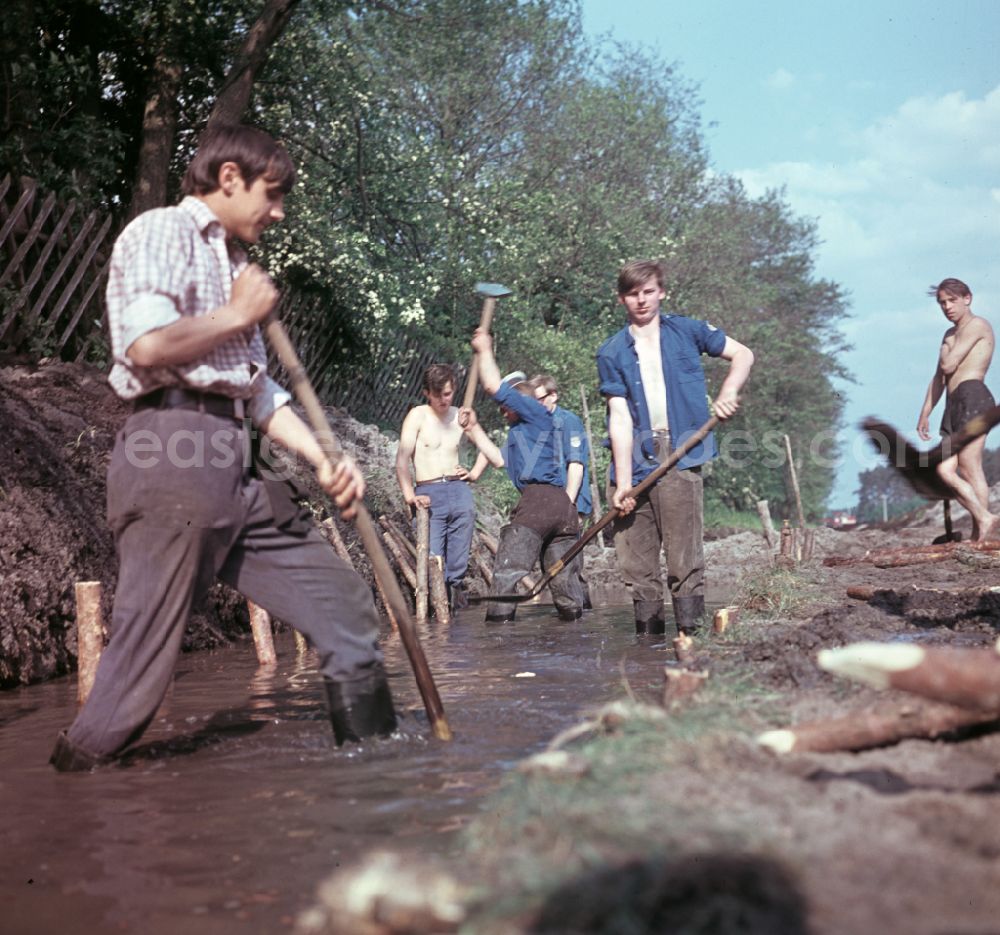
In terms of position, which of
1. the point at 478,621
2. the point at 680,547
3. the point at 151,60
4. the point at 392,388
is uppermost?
the point at 151,60

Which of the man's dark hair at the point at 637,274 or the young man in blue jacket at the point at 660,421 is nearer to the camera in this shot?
the man's dark hair at the point at 637,274

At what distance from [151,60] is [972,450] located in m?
9.11

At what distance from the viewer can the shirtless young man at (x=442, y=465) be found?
384 inches

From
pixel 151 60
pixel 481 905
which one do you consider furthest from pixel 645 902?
pixel 151 60

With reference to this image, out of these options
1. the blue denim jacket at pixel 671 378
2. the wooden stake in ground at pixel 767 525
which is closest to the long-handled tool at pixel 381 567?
the blue denim jacket at pixel 671 378

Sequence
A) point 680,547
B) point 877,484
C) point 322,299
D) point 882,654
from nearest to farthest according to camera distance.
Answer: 1. point 882,654
2. point 680,547
3. point 322,299
4. point 877,484

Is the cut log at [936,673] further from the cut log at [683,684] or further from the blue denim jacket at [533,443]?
the blue denim jacket at [533,443]

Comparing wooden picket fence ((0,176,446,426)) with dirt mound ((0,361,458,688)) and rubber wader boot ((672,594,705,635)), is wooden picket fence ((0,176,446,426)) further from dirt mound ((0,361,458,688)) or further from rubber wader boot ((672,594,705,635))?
rubber wader boot ((672,594,705,635))

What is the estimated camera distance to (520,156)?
24.3 metres

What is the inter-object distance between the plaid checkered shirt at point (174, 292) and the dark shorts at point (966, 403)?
7131 mm

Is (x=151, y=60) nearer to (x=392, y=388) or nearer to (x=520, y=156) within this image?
(x=392, y=388)

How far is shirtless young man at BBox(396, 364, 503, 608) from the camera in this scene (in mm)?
9758

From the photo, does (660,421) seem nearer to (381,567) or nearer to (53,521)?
(381,567)

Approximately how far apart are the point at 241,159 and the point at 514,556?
5.68m
